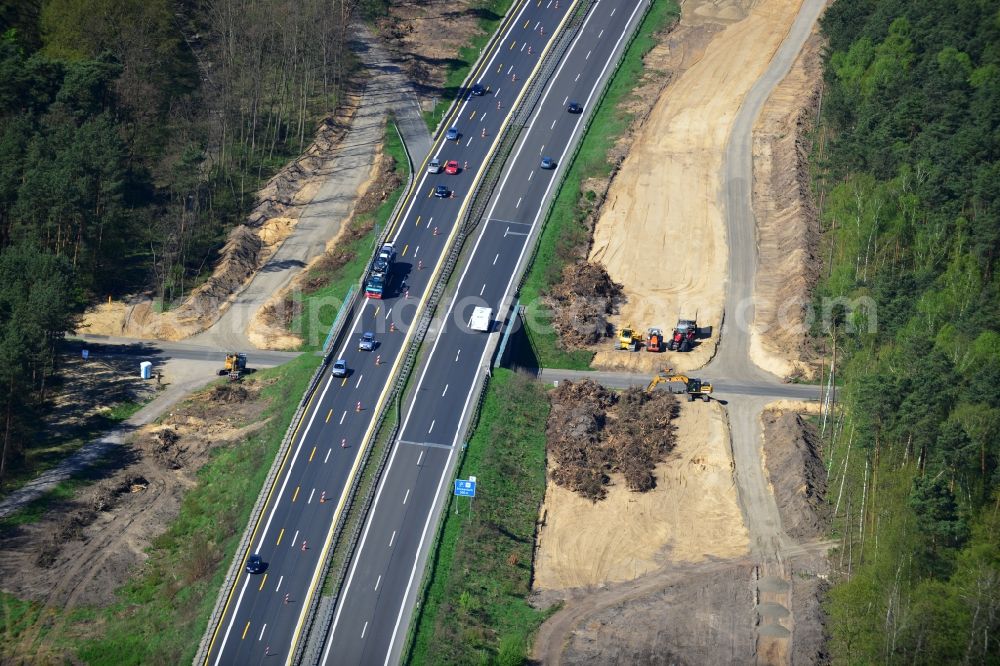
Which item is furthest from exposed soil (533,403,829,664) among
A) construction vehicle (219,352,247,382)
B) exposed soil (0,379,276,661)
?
construction vehicle (219,352,247,382)

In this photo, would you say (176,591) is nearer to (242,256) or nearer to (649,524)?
(649,524)

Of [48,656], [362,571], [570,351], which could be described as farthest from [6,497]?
[570,351]

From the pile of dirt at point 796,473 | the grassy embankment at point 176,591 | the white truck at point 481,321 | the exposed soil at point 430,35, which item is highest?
the exposed soil at point 430,35

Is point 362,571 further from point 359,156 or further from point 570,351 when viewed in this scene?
point 359,156

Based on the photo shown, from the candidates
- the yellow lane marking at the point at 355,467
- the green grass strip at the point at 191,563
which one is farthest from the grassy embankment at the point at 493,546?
the green grass strip at the point at 191,563

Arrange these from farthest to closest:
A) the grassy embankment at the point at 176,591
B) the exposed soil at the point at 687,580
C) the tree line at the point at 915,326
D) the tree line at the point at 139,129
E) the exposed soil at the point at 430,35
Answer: the exposed soil at the point at 430,35 → the tree line at the point at 139,129 → the grassy embankment at the point at 176,591 → the exposed soil at the point at 687,580 → the tree line at the point at 915,326

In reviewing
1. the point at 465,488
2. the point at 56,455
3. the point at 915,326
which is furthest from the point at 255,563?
the point at 915,326

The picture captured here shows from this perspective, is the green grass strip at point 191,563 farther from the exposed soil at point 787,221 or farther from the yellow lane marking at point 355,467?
the exposed soil at point 787,221

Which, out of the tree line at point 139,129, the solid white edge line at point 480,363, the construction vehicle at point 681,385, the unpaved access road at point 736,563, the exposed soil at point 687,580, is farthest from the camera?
the tree line at point 139,129
